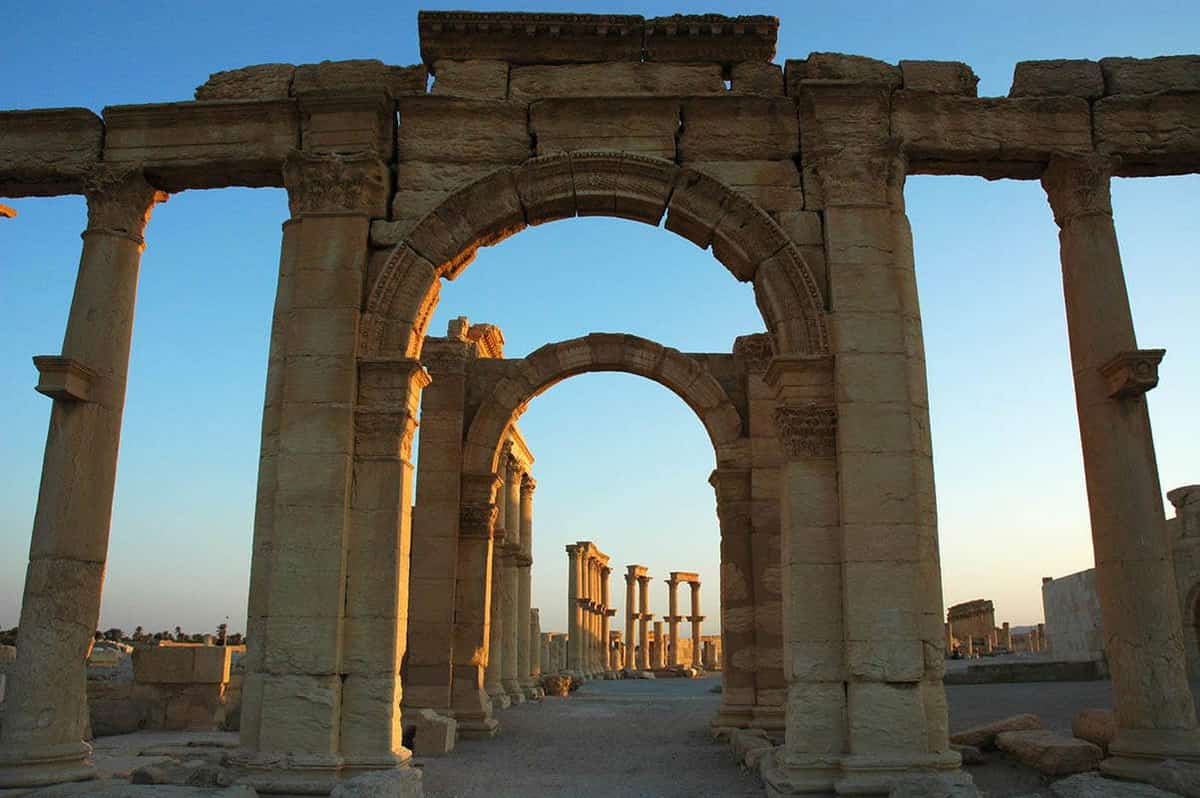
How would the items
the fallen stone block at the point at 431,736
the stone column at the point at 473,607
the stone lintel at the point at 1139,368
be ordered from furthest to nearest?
the stone column at the point at 473,607 → the fallen stone block at the point at 431,736 → the stone lintel at the point at 1139,368

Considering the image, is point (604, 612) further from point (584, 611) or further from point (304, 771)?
point (304, 771)

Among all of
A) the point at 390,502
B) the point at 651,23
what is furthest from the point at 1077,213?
the point at 390,502

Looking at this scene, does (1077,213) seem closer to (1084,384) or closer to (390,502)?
(1084,384)

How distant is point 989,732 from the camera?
424 inches

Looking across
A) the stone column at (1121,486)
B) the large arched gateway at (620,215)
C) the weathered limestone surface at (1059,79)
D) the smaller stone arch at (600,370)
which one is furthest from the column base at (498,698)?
the weathered limestone surface at (1059,79)

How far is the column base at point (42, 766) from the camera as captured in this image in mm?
8688

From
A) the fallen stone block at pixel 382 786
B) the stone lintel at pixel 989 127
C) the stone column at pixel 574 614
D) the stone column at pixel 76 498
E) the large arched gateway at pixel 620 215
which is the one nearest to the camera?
the fallen stone block at pixel 382 786

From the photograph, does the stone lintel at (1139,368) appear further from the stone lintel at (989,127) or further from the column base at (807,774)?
the column base at (807,774)

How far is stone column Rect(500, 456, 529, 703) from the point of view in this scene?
2134 centimetres

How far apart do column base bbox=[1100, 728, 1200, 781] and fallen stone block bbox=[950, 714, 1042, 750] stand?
5.62 ft

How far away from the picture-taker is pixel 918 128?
33.7 feet

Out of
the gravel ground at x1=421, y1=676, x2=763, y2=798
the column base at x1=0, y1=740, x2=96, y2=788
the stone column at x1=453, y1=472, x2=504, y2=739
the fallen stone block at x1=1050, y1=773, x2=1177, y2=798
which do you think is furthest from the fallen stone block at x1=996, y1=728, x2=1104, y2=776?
the column base at x1=0, y1=740, x2=96, y2=788

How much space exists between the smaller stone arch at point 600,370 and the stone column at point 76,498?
7510 millimetres

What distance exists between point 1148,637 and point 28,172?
12.6 metres
